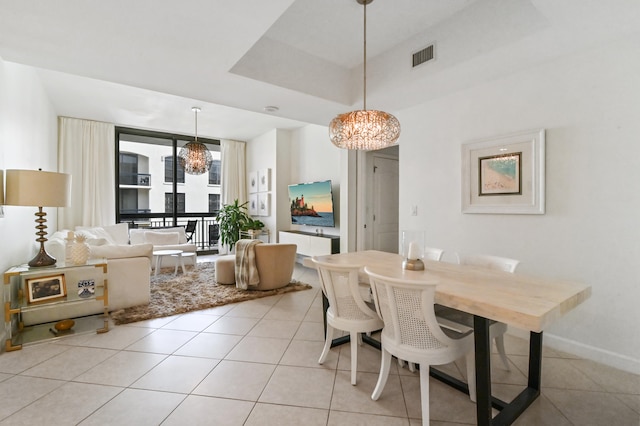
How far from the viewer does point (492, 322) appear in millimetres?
1924

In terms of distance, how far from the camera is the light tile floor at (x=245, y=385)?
1678 millimetres

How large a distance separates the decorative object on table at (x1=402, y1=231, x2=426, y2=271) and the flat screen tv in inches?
124

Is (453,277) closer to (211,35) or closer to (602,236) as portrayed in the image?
(602,236)


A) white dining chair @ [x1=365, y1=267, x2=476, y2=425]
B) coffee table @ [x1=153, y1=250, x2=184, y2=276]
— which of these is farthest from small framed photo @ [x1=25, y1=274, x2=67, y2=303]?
white dining chair @ [x1=365, y1=267, x2=476, y2=425]

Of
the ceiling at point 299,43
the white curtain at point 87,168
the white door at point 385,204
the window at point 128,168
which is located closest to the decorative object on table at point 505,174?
the ceiling at point 299,43

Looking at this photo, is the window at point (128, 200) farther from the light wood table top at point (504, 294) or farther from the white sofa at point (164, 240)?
the light wood table top at point (504, 294)

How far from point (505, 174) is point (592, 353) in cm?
156

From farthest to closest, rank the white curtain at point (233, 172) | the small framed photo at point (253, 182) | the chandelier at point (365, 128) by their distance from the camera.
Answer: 1. the white curtain at point (233, 172)
2. the small framed photo at point (253, 182)
3. the chandelier at point (365, 128)

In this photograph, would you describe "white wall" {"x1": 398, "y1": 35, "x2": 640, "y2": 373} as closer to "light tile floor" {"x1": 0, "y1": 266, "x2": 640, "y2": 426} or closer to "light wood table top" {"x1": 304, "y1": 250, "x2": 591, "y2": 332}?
"light tile floor" {"x1": 0, "y1": 266, "x2": 640, "y2": 426}

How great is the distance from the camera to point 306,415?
1.69 metres

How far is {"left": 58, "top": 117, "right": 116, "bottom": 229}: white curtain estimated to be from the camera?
5.55 meters

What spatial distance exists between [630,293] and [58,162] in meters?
7.96

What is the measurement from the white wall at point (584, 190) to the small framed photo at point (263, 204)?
4.61 m

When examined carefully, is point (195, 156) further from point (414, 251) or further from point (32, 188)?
point (414, 251)
